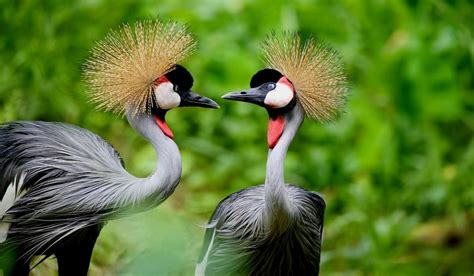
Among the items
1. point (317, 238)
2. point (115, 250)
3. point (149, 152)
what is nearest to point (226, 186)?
point (149, 152)

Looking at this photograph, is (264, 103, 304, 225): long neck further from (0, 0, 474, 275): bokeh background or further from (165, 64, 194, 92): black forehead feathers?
(0, 0, 474, 275): bokeh background

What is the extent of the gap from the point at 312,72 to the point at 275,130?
0.16m

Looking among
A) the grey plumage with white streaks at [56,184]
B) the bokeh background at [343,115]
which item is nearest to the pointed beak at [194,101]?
the grey plumage with white streaks at [56,184]

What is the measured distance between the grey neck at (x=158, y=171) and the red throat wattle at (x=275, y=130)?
21 cm

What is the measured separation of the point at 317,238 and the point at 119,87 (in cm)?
59

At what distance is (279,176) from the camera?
254cm

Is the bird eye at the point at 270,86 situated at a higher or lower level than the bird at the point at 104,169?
higher

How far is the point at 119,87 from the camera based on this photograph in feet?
8.63

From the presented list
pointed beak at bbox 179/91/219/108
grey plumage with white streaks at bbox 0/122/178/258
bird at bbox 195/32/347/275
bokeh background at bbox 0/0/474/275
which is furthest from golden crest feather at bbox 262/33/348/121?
bokeh background at bbox 0/0/474/275

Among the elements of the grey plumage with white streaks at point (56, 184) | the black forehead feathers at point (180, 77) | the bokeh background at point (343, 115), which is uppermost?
the bokeh background at point (343, 115)

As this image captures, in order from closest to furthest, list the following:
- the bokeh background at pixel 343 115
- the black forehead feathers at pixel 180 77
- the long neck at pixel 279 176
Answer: the long neck at pixel 279 176
the black forehead feathers at pixel 180 77
the bokeh background at pixel 343 115

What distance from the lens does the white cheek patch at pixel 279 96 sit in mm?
2621

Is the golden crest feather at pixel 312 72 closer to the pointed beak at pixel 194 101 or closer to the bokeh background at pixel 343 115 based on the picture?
the pointed beak at pixel 194 101

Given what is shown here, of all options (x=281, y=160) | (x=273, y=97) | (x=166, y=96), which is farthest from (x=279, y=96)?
(x=166, y=96)
